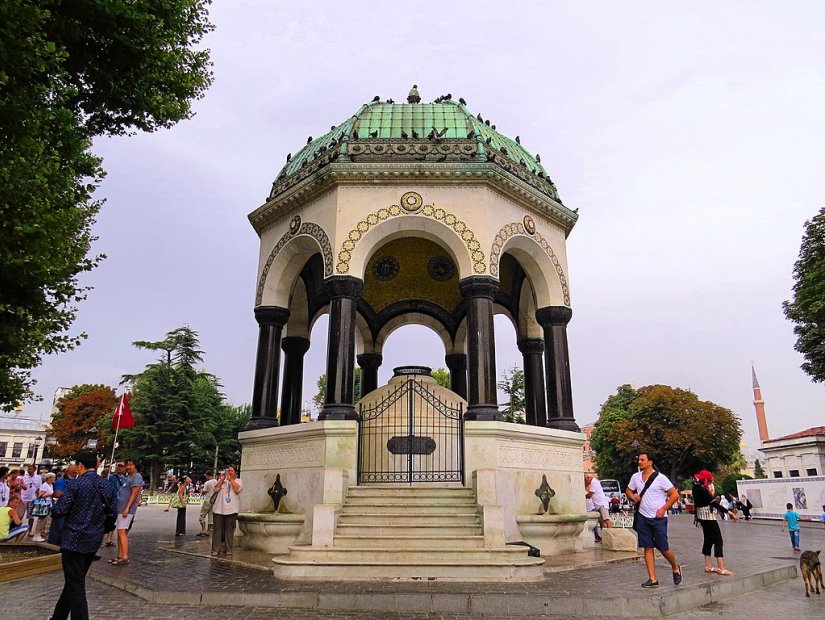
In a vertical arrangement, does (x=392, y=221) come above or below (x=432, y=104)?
below

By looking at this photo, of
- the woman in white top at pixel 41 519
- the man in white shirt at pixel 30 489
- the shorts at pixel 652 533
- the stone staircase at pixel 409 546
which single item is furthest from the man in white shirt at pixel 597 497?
the man in white shirt at pixel 30 489

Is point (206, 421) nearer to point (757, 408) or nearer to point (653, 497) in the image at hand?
point (653, 497)

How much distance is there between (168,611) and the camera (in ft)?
19.9

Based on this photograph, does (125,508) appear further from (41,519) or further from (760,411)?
(760,411)

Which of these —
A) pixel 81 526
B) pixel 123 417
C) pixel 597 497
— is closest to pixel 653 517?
pixel 597 497

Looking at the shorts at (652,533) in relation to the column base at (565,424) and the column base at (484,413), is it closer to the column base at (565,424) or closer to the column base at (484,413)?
the column base at (484,413)

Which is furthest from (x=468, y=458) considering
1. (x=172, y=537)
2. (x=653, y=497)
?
(x=172, y=537)

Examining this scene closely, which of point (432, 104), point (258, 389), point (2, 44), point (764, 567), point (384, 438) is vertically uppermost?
point (432, 104)

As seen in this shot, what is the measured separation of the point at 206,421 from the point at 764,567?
37915 millimetres

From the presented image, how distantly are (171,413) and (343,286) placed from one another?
3247 cm

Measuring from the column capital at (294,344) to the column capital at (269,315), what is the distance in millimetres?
2053

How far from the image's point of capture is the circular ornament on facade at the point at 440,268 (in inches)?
642

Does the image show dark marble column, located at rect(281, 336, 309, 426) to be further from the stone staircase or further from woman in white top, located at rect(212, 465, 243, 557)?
the stone staircase

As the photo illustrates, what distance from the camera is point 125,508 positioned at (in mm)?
9648
